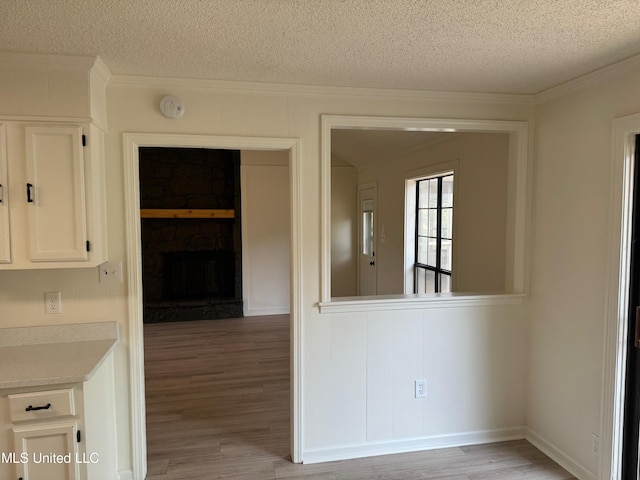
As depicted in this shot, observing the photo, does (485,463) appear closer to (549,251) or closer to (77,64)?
(549,251)

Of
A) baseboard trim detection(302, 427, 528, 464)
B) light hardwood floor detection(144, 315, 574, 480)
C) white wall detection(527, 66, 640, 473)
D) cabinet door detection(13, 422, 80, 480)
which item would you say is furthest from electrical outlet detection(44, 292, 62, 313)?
white wall detection(527, 66, 640, 473)

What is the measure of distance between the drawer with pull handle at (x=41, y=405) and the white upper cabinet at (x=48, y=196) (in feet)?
2.03

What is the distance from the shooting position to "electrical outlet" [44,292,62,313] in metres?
2.28

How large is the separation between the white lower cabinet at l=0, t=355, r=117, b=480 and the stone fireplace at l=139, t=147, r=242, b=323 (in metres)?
4.46

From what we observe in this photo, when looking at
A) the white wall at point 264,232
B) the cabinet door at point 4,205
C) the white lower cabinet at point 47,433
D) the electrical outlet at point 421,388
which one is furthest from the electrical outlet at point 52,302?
the white wall at point 264,232

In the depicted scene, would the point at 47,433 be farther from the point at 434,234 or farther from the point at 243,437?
the point at 434,234

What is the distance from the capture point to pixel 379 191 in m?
5.97

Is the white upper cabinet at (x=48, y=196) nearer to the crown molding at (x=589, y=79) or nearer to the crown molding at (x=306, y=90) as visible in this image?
the crown molding at (x=306, y=90)

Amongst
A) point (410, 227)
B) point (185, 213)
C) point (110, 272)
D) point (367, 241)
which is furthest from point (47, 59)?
point (367, 241)

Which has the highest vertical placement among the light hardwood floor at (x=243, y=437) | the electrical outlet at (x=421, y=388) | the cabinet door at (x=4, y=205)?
the cabinet door at (x=4, y=205)

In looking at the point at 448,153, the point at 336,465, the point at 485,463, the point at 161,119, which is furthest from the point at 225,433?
the point at 448,153

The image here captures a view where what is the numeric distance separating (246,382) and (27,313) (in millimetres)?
2182

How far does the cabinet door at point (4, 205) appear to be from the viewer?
6.43 feet

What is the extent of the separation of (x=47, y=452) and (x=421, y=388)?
7.10 ft
